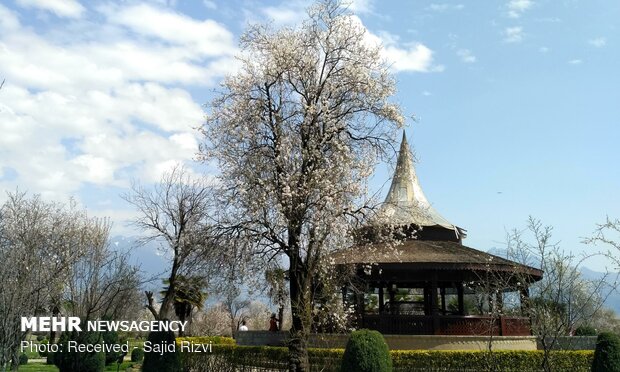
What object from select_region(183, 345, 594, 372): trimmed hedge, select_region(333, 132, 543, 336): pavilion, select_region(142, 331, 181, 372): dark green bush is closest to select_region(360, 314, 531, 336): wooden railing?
select_region(333, 132, 543, 336): pavilion

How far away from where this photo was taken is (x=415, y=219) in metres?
23.2

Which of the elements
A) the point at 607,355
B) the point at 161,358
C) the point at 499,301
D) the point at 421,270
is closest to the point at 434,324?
the point at 421,270

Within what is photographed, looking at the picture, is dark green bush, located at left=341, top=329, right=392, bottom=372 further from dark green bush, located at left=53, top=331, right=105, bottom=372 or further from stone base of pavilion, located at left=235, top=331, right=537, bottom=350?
dark green bush, located at left=53, top=331, right=105, bottom=372

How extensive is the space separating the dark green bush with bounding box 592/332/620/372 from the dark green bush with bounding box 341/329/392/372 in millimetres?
6160

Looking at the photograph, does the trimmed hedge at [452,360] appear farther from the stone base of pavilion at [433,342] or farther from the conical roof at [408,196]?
the conical roof at [408,196]

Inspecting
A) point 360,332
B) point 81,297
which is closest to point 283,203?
point 360,332

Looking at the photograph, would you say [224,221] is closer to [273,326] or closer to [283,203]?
[283,203]

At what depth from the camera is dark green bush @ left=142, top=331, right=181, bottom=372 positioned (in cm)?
1873

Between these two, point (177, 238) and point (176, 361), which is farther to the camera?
point (177, 238)

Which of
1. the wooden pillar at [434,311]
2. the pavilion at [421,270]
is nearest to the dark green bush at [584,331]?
the pavilion at [421,270]

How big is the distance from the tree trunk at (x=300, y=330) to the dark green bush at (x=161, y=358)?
12.1 ft

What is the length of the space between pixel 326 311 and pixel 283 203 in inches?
223

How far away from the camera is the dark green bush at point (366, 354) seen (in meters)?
16.2

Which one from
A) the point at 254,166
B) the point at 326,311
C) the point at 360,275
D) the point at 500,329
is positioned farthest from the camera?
the point at 360,275
